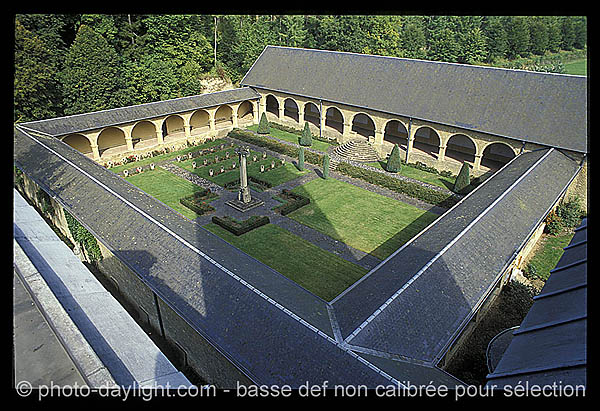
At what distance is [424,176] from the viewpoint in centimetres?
3194

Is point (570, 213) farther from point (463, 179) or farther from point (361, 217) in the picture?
point (361, 217)

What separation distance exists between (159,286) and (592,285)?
14.2 m

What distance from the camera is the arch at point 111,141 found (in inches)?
1438

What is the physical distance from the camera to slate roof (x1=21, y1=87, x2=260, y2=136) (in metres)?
31.4

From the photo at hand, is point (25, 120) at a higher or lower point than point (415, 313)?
higher

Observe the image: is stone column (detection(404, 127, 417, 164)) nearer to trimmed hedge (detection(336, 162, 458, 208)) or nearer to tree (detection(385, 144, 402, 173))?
tree (detection(385, 144, 402, 173))

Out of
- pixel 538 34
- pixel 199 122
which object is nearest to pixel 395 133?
pixel 199 122

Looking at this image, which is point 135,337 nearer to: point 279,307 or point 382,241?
point 279,307

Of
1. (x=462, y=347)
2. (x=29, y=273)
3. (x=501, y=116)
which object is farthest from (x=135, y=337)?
(x=501, y=116)

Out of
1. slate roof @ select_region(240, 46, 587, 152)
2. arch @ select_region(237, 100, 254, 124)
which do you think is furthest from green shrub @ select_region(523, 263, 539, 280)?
arch @ select_region(237, 100, 254, 124)

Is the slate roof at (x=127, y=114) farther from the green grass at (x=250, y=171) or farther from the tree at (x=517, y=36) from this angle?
the tree at (x=517, y=36)

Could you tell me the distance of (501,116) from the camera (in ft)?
96.8

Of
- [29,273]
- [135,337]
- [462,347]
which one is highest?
[29,273]

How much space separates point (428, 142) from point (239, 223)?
888 inches
